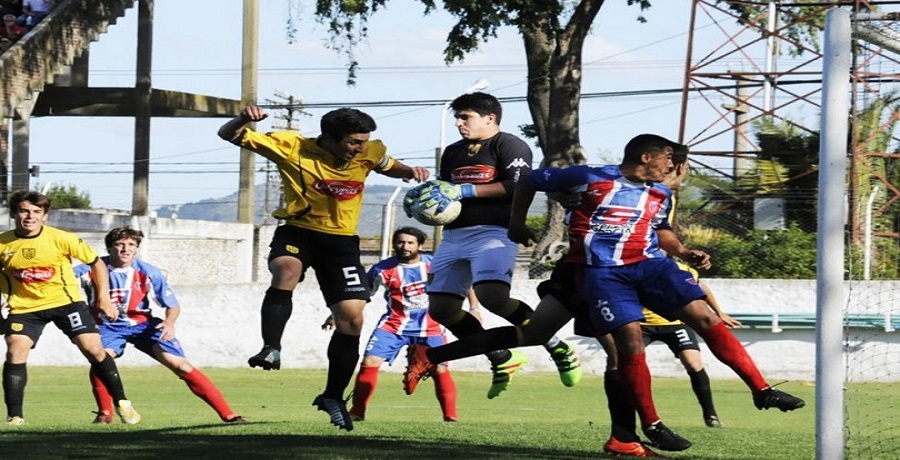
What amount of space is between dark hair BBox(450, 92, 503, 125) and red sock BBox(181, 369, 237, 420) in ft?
14.1

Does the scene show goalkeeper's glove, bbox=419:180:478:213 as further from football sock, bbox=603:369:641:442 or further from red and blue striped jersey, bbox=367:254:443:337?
red and blue striped jersey, bbox=367:254:443:337

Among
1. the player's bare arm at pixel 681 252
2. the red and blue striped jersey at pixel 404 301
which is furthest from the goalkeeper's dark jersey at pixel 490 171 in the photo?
the red and blue striped jersey at pixel 404 301

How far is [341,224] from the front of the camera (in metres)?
9.17

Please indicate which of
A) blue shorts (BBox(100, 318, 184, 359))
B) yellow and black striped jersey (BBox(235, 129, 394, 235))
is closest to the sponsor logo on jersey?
blue shorts (BBox(100, 318, 184, 359))

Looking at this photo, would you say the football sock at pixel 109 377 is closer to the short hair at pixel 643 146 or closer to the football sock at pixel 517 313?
the football sock at pixel 517 313

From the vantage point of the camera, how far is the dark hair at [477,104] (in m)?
9.23

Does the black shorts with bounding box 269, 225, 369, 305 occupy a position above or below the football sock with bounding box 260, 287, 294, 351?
above

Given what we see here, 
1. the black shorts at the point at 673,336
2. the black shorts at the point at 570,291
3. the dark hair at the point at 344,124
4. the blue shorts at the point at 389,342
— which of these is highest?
the dark hair at the point at 344,124

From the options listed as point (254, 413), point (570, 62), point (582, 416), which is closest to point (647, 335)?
point (582, 416)

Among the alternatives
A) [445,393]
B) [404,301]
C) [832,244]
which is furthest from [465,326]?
[404,301]

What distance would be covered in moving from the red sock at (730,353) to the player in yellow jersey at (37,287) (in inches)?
208

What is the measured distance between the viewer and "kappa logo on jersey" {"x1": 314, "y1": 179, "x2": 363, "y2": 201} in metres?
9.05

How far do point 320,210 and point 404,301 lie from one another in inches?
181

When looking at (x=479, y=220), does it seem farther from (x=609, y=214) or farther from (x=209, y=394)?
(x=209, y=394)
